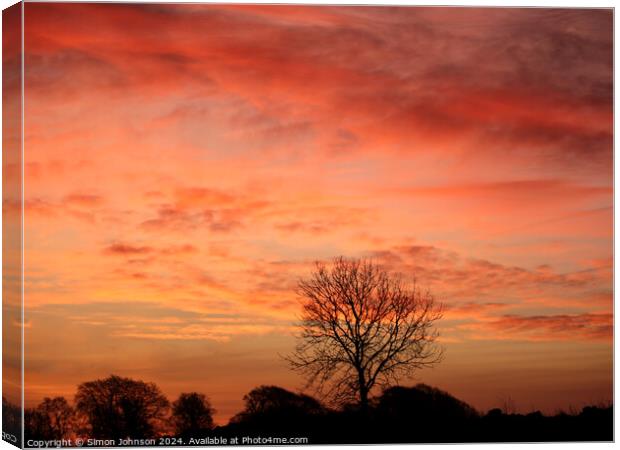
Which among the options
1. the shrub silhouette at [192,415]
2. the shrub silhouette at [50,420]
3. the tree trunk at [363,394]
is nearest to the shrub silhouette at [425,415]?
the tree trunk at [363,394]

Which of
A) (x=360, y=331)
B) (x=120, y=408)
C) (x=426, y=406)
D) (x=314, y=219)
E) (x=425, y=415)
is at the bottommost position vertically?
(x=425, y=415)

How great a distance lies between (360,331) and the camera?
22.4 metres

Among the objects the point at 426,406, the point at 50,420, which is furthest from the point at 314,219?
the point at 50,420

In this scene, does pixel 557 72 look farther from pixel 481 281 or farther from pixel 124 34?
pixel 124 34

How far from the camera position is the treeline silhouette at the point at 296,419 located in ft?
66.8

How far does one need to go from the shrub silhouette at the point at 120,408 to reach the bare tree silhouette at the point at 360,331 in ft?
8.24

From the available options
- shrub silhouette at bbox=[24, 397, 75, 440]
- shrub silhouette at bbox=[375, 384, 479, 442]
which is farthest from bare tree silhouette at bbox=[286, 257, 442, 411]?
shrub silhouette at bbox=[24, 397, 75, 440]

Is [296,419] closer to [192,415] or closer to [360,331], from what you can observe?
[192,415]

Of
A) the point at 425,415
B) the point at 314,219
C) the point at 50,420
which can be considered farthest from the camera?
the point at 314,219

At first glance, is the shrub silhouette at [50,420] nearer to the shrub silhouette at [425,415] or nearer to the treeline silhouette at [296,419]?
the treeline silhouette at [296,419]

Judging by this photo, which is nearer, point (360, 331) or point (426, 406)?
point (426, 406)

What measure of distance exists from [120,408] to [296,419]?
2978mm

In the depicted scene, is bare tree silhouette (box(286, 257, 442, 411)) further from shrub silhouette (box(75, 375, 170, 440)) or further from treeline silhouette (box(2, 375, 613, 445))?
shrub silhouette (box(75, 375, 170, 440))

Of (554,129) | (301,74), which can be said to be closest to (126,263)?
(301,74)
